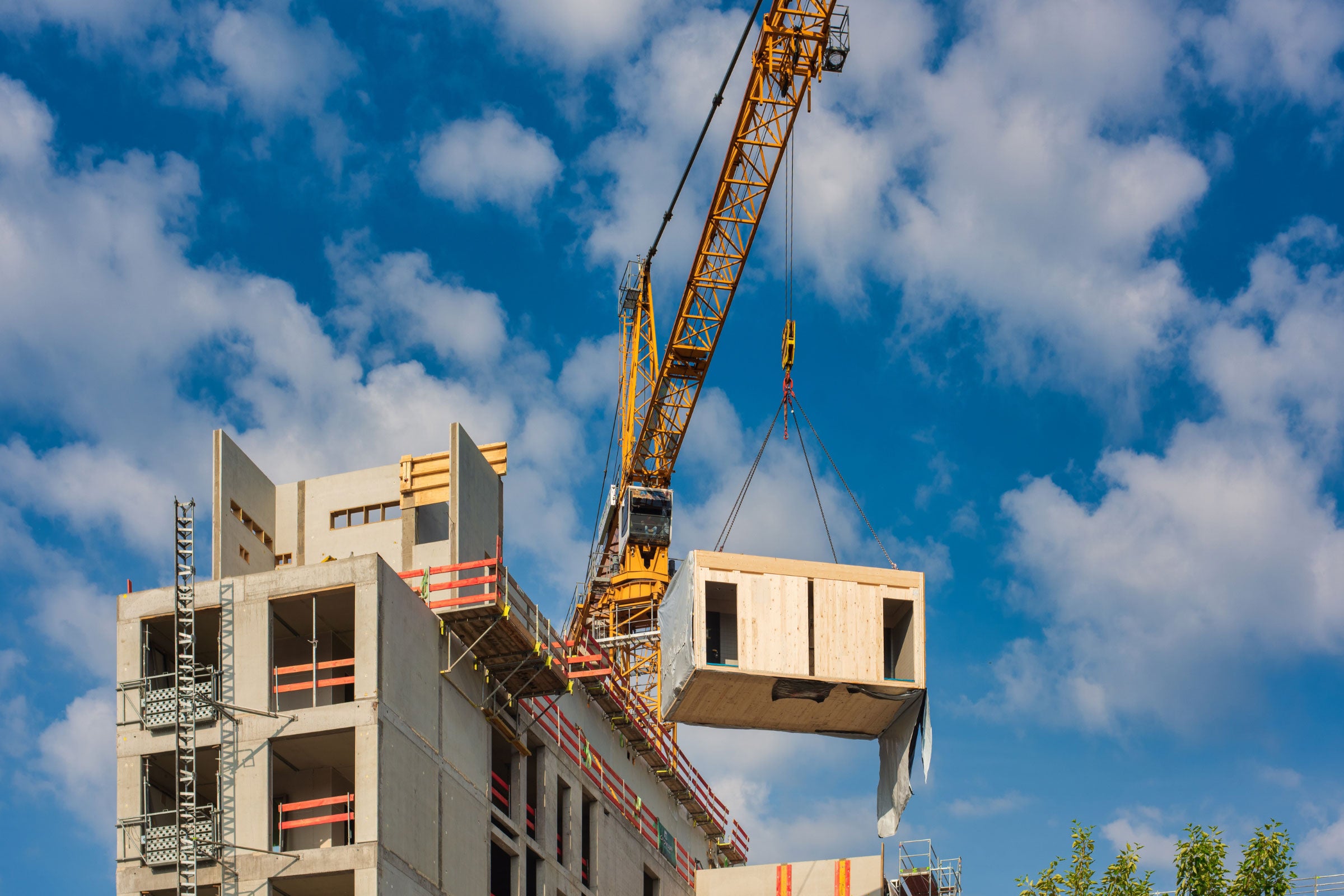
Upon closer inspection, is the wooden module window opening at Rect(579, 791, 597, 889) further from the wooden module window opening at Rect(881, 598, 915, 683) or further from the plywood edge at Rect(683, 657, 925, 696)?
the wooden module window opening at Rect(881, 598, 915, 683)

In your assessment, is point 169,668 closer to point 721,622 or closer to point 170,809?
point 170,809

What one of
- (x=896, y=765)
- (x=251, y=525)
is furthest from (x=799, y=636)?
(x=251, y=525)

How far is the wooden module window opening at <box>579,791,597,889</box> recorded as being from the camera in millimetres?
53719

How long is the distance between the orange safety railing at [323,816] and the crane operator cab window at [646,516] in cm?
3894

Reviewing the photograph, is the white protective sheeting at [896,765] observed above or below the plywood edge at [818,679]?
below

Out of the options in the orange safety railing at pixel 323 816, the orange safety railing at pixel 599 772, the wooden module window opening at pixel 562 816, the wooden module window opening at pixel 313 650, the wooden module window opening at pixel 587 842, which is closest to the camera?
the orange safety railing at pixel 323 816

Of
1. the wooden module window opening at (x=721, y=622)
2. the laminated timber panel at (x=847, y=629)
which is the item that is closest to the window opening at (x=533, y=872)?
the wooden module window opening at (x=721, y=622)

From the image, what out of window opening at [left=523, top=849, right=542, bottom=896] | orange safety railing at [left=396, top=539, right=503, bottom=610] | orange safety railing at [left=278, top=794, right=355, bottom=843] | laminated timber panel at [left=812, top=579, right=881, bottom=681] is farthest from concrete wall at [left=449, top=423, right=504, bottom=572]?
laminated timber panel at [left=812, top=579, right=881, bottom=681]

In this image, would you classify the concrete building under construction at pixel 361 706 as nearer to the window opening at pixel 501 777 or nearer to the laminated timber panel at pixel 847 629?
the window opening at pixel 501 777

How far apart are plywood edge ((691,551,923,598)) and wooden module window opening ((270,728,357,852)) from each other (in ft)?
30.9

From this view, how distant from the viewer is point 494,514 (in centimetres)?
5122

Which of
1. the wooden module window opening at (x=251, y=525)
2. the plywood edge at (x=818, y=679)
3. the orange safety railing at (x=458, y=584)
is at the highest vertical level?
the wooden module window opening at (x=251, y=525)

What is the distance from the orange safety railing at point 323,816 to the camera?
41031 millimetres

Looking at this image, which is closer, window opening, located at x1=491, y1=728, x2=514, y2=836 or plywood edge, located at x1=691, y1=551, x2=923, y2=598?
plywood edge, located at x1=691, y1=551, x2=923, y2=598
